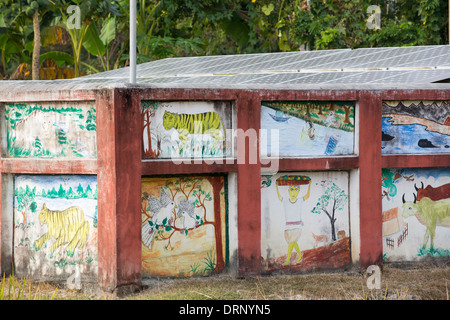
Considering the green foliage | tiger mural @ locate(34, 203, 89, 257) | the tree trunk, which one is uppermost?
the green foliage

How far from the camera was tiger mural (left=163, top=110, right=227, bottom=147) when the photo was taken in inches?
315

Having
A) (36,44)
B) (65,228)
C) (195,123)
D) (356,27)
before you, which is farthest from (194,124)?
(356,27)

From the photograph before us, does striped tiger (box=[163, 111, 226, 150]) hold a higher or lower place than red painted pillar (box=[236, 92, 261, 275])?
higher

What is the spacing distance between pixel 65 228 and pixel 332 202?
355 centimetres

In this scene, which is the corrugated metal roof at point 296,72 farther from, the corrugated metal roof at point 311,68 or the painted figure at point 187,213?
the painted figure at point 187,213

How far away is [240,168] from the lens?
8.19m

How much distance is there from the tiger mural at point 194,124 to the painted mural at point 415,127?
2.30 m

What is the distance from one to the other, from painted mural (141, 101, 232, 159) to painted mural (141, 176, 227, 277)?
0.37m

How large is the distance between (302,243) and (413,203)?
5.63 ft

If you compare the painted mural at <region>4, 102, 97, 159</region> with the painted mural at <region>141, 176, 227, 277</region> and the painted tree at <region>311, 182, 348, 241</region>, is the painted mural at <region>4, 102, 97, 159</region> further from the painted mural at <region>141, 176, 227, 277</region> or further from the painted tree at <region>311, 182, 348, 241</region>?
the painted tree at <region>311, 182, 348, 241</region>

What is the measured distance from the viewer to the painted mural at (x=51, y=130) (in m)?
7.92

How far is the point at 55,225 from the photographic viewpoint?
26.8 feet

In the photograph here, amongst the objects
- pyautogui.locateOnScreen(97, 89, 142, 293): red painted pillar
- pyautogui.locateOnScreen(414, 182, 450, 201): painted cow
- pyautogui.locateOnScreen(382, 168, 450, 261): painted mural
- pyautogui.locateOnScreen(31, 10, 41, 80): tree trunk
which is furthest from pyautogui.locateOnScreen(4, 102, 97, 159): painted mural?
pyautogui.locateOnScreen(31, 10, 41, 80): tree trunk

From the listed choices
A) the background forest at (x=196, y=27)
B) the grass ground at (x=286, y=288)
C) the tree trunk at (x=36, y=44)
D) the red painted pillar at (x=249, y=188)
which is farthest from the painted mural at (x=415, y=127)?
the tree trunk at (x=36, y=44)
